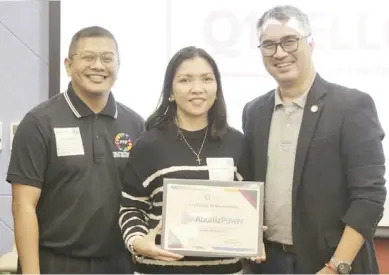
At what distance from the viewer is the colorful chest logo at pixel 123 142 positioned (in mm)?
1916

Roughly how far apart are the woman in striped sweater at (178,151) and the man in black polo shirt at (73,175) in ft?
0.49

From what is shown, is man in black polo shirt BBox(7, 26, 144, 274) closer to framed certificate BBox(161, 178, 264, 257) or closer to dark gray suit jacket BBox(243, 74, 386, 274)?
framed certificate BBox(161, 178, 264, 257)

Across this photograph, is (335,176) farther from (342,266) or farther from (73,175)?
(73,175)

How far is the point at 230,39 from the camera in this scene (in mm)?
2605

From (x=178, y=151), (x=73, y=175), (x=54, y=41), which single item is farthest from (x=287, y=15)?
(x=54, y=41)

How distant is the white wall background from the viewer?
2.49 meters

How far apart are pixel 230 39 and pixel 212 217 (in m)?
1.28

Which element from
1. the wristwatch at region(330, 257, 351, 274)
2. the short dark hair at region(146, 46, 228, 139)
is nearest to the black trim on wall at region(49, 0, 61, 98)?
the short dark hair at region(146, 46, 228, 139)

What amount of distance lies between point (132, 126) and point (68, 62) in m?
0.36

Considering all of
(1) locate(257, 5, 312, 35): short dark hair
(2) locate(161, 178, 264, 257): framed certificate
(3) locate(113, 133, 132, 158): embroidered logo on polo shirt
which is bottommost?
(2) locate(161, 178, 264, 257): framed certificate

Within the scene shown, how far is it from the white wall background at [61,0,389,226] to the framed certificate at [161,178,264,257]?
1.05 metres

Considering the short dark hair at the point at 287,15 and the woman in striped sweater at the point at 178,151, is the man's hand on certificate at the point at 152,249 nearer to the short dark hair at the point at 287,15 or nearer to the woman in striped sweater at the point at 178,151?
the woman in striped sweater at the point at 178,151

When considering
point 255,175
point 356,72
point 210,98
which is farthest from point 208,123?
point 356,72

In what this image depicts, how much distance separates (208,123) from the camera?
70.3 inches
